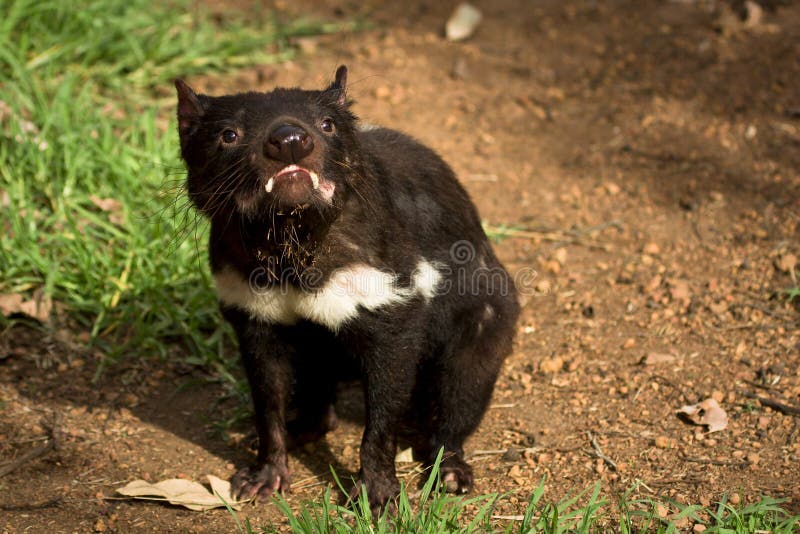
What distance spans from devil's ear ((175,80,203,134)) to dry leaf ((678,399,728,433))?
2.32 m

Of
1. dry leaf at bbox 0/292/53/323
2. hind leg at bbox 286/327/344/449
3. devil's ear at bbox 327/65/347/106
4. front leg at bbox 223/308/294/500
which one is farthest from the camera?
dry leaf at bbox 0/292/53/323

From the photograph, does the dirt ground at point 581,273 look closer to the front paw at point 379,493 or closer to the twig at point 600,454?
the twig at point 600,454

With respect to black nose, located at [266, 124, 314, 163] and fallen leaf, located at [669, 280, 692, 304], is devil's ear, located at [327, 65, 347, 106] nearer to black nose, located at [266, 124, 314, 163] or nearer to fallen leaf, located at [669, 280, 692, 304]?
black nose, located at [266, 124, 314, 163]

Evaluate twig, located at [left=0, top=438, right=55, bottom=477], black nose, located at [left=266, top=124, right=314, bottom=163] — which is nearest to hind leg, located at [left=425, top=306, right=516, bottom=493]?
black nose, located at [left=266, top=124, right=314, bottom=163]

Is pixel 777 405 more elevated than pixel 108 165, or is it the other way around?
pixel 108 165

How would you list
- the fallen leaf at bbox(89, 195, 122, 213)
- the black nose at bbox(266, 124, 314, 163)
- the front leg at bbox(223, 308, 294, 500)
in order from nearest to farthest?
the black nose at bbox(266, 124, 314, 163) → the front leg at bbox(223, 308, 294, 500) → the fallen leaf at bbox(89, 195, 122, 213)

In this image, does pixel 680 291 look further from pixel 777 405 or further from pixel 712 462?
pixel 712 462

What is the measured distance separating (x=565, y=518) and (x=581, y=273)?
215 cm

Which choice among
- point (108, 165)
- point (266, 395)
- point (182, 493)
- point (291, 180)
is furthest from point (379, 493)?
point (108, 165)

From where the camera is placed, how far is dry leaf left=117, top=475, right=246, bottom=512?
3680 mm

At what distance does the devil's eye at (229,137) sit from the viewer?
3182mm

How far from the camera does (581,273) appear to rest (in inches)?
202

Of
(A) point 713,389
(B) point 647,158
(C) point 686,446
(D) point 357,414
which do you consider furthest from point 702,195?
(D) point 357,414

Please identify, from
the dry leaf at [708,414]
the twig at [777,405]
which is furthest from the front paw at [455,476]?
the twig at [777,405]
